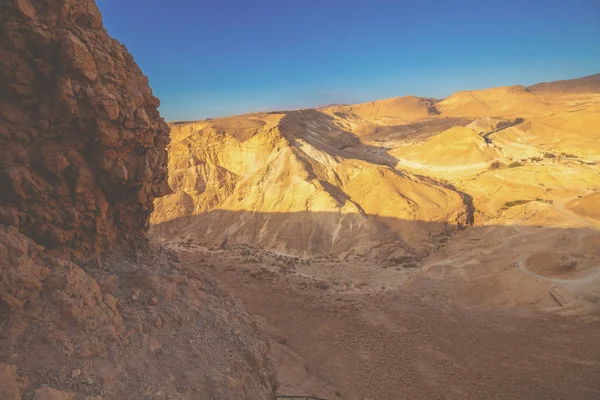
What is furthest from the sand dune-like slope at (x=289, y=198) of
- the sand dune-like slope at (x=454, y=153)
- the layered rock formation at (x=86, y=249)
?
the layered rock formation at (x=86, y=249)

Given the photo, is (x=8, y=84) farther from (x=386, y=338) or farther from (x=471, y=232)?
(x=471, y=232)

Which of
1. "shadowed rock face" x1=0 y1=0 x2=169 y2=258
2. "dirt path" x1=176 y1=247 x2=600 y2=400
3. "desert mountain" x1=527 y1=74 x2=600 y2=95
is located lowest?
"dirt path" x1=176 y1=247 x2=600 y2=400

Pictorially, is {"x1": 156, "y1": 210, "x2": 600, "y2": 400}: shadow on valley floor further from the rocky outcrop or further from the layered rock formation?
the layered rock formation

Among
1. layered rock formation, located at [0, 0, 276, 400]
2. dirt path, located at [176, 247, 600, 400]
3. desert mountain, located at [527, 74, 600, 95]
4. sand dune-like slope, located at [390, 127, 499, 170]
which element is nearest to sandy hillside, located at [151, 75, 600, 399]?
dirt path, located at [176, 247, 600, 400]

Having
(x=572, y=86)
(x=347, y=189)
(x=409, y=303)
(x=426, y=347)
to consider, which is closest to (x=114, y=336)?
(x=426, y=347)

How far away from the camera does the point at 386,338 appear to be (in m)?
13.2

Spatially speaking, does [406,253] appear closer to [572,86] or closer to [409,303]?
[409,303]

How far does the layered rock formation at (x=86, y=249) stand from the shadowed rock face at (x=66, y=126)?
2 cm

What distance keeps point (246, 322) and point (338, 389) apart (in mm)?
4183

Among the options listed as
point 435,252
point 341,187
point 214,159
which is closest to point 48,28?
point 435,252

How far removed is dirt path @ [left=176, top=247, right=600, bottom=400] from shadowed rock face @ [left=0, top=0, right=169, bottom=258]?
22.9 feet

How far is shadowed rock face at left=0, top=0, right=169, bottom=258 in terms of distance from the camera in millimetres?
5863

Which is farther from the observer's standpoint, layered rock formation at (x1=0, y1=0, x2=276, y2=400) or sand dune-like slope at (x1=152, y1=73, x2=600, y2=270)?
sand dune-like slope at (x1=152, y1=73, x2=600, y2=270)

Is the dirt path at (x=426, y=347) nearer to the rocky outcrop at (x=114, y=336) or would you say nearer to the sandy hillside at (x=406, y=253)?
the sandy hillside at (x=406, y=253)
